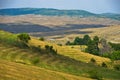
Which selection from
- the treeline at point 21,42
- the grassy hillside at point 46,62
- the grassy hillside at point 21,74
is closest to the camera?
the grassy hillside at point 21,74

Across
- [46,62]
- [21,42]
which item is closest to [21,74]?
[46,62]

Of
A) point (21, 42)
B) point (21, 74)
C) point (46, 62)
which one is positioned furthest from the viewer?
point (21, 42)

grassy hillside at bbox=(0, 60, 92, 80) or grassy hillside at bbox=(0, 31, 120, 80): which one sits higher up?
grassy hillside at bbox=(0, 60, 92, 80)

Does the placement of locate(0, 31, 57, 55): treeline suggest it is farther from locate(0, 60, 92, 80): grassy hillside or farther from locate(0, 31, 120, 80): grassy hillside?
locate(0, 60, 92, 80): grassy hillside

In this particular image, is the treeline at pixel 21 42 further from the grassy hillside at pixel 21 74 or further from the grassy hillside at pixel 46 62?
the grassy hillside at pixel 21 74

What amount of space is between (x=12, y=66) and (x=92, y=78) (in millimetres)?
27105

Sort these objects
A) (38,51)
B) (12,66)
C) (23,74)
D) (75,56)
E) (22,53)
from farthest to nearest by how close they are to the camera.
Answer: (75,56) → (38,51) → (22,53) → (12,66) → (23,74)

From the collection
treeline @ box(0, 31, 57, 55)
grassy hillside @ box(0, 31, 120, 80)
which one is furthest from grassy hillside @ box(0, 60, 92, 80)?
treeline @ box(0, 31, 57, 55)

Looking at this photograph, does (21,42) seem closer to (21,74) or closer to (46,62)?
(46,62)

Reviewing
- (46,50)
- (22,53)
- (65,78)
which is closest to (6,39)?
(46,50)

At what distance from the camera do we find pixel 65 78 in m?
73.9

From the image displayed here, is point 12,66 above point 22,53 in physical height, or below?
above

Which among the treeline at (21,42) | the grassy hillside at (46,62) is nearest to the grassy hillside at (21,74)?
the grassy hillside at (46,62)

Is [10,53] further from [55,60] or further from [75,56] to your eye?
[75,56]
